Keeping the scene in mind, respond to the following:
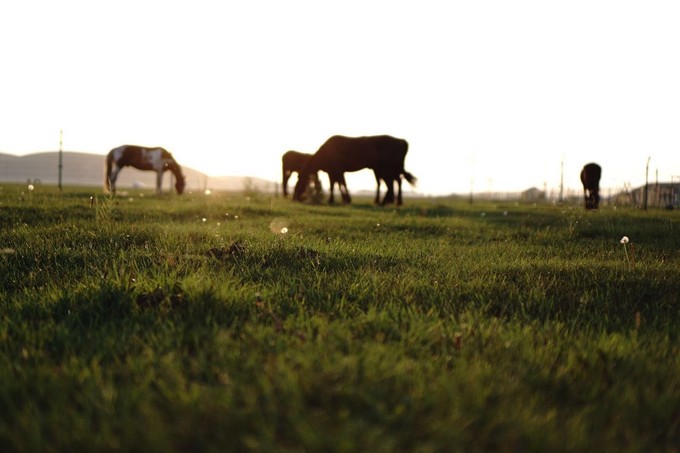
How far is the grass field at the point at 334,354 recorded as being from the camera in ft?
5.96

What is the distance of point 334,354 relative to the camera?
2.42m

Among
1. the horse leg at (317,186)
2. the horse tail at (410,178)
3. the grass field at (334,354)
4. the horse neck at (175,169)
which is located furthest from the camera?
the horse neck at (175,169)

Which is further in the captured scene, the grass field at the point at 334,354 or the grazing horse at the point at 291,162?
the grazing horse at the point at 291,162

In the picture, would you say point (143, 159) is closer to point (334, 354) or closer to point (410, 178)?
point (410, 178)

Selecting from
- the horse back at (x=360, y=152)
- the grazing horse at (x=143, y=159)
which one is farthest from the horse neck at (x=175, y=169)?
the horse back at (x=360, y=152)

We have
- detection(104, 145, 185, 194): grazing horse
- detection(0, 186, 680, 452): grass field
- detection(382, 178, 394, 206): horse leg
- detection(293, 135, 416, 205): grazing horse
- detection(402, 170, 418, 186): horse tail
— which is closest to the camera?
detection(0, 186, 680, 452): grass field

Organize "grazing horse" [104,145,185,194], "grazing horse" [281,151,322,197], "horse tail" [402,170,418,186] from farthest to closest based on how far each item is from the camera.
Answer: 1. "grazing horse" [281,151,322,197]
2. "grazing horse" [104,145,185,194]
3. "horse tail" [402,170,418,186]

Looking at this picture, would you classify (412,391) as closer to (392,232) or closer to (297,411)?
(297,411)

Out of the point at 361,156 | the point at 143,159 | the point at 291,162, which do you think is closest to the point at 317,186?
the point at 361,156

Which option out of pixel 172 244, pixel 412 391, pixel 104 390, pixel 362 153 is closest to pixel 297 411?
pixel 412 391

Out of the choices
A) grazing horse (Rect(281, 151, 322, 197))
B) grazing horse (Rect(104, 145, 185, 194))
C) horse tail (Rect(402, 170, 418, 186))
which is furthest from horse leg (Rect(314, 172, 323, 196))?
grazing horse (Rect(104, 145, 185, 194))

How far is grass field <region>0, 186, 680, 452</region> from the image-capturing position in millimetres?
1815

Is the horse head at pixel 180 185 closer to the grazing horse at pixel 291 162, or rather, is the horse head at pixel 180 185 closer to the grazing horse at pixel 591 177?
the grazing horse at pixel 291 162

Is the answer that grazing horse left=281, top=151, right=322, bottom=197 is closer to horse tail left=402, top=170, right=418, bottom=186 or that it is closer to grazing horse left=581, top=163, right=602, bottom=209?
horse tail left=402, top=170, right=418, bottom=186
